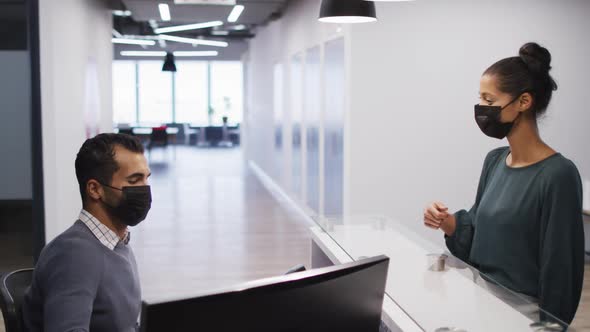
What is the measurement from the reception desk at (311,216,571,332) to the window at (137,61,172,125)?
76.8ft

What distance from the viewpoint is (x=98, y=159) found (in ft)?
7.45

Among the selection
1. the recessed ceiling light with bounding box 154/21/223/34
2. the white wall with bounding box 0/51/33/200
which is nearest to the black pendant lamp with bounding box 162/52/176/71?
the recessed ceiling light with bounding box 154/21/223/34

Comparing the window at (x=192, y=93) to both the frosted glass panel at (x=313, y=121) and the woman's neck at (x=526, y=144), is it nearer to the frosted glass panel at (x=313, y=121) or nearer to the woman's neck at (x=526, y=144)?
the frosted glass panel at (x=313, y=121)

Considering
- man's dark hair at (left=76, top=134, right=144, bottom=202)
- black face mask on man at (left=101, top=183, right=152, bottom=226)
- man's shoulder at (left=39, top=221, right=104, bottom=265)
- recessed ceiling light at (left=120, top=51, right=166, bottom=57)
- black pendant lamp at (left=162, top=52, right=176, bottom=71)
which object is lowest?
man's shoulder at (left=39, top=221, right=104, bottom=265)

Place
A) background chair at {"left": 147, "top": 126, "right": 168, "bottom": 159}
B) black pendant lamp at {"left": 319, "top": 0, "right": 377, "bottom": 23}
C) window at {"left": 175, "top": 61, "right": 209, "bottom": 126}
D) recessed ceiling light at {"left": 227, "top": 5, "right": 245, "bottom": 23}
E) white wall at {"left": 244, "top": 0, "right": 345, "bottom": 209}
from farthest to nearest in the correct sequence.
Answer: window at {"left": 175, "top": 61, "right": 209, "bottom": 126} → background chair at {"left": 147, "top": 126, "right": 168, "bottom": 159} → recessed ceiling light at {"left": 227, "top": 5, "right": 245, "bottom": 23} → white wall at {"left": 244, "top": 0, "right": 345, "bottom": 209} → black pendant lamp at {"left": 319, "top": 0, "right": 377, "bottom": 23}

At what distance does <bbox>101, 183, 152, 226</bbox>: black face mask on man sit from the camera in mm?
2286

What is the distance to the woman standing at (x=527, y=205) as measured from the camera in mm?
2350

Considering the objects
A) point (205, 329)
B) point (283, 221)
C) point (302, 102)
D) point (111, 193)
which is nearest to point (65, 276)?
point (111, 193)

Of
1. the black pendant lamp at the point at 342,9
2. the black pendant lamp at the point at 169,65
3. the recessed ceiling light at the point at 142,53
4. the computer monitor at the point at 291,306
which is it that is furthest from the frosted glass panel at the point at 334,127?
the recessed ceiling light at the point at 142,53

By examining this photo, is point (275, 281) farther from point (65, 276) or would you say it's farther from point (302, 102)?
point (302, 102)

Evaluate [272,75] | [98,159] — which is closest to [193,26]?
[272,75]

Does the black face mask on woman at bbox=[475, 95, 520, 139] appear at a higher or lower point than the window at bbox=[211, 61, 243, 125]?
lower

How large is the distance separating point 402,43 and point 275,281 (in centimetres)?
616

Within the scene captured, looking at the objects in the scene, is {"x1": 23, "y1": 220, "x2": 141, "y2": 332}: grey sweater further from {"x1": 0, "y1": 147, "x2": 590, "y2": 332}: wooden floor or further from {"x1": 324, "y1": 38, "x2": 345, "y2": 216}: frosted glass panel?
{"x1": 324, "y1": 38, "x2": 345, "y2": 216}: frosted glass panel
